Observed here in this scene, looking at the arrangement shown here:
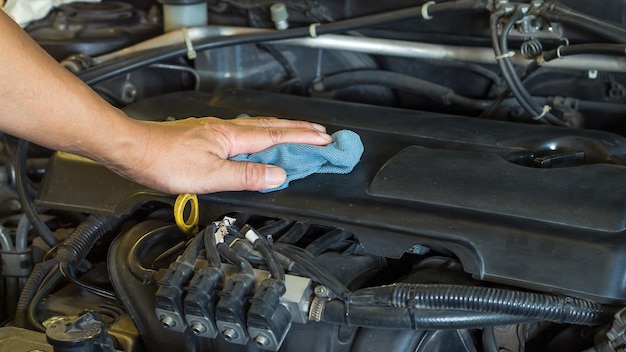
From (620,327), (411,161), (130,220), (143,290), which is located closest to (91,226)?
(130,220)

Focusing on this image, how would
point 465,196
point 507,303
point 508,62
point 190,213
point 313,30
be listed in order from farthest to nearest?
point 313,30 < point 508,62 < point 190,213 < point 465,196 < point 507,303

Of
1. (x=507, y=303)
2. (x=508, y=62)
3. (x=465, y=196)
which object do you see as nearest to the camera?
(x=507, y=303)

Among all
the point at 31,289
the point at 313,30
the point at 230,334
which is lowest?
the point at 31,289

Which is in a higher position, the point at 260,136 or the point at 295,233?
the point at 260,136

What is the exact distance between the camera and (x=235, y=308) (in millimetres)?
930

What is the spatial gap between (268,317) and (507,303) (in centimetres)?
27

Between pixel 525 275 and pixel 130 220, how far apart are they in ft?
2.13

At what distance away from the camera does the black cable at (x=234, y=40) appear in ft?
4.51

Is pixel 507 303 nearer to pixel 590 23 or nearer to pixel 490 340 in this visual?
pixel 490 340

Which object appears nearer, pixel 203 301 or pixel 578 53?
pixel 203 301

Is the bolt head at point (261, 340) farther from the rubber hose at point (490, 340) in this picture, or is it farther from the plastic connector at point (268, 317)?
the rubber hose at point (490, 340)

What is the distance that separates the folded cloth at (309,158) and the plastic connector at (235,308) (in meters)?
0.19

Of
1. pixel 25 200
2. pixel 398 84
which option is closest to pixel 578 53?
pixel 398 84

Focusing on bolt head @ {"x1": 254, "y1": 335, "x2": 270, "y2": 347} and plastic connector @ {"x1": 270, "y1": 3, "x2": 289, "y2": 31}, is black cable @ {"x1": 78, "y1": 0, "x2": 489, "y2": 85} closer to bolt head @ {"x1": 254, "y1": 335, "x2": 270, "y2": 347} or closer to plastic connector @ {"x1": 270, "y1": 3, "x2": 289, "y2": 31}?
plastic connector @ {"x1": 270, "y1": 3, "x2": 289, "y2": 31}
